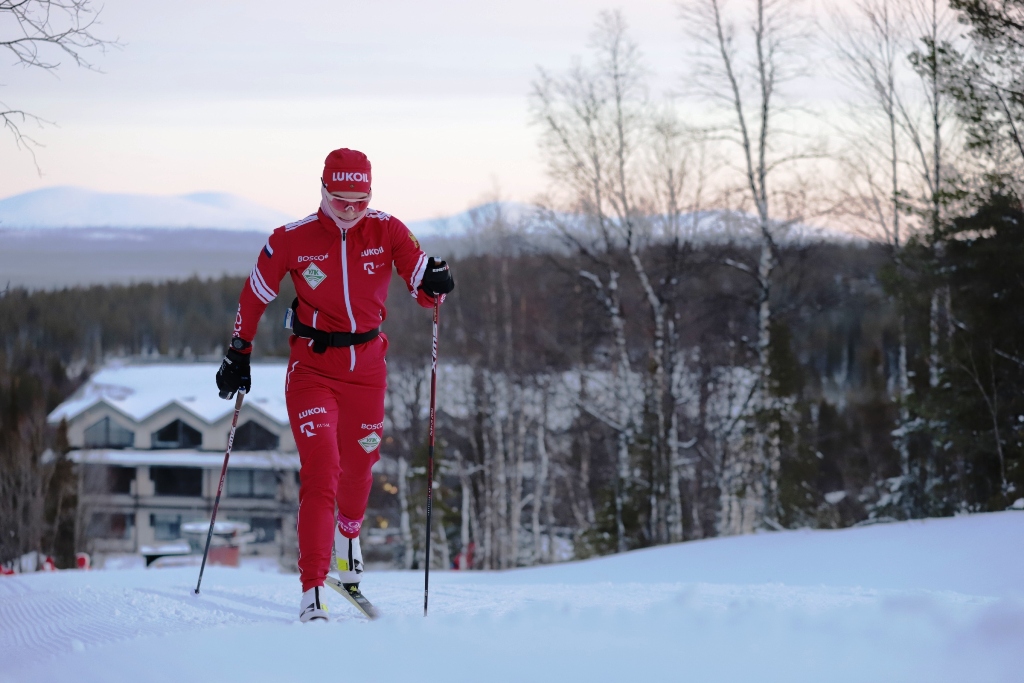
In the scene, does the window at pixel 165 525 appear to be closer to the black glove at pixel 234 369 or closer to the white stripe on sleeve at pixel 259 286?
the black glove at pixel 234 369

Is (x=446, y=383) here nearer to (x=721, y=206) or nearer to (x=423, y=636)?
(x=721, y=206)

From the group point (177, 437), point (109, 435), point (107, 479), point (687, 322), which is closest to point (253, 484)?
point (177, 437)

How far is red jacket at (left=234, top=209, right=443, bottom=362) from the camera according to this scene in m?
3.92

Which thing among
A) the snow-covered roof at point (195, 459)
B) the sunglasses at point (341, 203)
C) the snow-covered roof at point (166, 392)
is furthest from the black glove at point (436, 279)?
the snow-covered roof at point (195, 459)

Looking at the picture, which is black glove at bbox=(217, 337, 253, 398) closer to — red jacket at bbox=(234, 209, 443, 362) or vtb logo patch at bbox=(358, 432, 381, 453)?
red jacket at bbox=(234, 209, 443, 362)

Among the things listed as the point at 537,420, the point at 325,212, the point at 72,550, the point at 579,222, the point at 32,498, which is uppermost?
the point at 579,222

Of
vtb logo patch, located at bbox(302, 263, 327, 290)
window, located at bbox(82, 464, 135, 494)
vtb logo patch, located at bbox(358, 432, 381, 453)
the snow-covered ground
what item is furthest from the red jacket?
window, located at bbox(82, 464, 135, 494)

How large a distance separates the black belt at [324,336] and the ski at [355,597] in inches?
38.4

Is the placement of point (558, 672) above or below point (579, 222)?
below

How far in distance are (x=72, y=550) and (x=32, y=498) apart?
287 cm

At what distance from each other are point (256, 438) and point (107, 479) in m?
4.05

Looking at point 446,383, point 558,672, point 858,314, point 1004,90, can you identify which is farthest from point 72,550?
point 858,314

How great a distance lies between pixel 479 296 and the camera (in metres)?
22.7

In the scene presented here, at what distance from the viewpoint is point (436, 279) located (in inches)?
163
